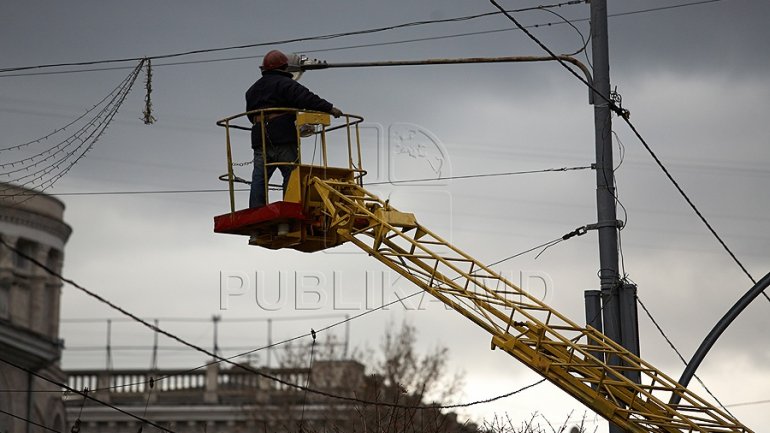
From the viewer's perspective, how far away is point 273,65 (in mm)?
21469

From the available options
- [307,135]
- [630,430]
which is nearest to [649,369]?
[630,430]

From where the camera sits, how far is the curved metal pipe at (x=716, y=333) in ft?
62.0

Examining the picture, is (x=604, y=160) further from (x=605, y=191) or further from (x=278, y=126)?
(x=278, y=126)

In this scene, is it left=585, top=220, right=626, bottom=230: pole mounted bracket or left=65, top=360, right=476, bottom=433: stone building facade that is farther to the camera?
left=65, top=360, right=476, bottom=433: stone building facade

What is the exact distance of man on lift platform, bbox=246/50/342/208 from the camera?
2089cm

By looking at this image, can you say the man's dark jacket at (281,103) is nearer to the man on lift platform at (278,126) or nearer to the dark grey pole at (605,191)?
the man on lift platform at (278,126)

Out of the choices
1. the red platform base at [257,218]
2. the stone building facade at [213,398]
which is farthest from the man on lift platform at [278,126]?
the stone building facade at [213,398]

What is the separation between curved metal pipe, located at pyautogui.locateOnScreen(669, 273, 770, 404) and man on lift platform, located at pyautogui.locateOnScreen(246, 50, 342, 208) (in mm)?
5777

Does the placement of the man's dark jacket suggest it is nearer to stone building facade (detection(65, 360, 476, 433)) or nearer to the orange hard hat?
the orange hard hat

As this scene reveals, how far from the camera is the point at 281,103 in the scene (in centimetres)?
2106

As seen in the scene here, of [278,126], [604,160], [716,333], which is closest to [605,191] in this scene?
[604,160]

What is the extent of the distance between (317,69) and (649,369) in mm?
6425

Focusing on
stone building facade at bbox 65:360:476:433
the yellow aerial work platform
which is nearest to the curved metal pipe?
the yellow aerial work platform

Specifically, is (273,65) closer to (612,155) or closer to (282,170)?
(282,170)
